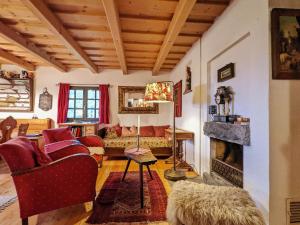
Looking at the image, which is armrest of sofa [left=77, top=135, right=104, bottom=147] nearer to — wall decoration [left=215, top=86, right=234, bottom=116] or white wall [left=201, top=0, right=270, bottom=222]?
wall decoration [left=215, top=86, right=234, bottom=116]

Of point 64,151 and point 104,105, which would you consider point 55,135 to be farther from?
point 104,105

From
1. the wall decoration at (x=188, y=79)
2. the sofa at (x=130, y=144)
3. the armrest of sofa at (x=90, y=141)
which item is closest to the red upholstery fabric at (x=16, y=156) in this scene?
the armrest of sofa at (x=90, y=141)

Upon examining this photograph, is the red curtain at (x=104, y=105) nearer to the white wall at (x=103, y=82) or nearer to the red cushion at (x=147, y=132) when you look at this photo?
the white wall at (x=103, y=82)

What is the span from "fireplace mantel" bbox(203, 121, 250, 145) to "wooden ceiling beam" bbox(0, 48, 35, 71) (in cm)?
436

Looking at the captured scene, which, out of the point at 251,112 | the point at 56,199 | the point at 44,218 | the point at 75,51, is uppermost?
the point at 75,51

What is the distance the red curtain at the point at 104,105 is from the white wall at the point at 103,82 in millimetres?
160

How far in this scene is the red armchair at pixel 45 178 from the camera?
1.67 metres

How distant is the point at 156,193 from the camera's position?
2490 millimetres

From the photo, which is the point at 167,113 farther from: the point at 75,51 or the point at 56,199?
the point at 56,199

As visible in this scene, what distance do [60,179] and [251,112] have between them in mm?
1982

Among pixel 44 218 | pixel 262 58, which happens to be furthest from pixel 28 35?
pixel 262 58

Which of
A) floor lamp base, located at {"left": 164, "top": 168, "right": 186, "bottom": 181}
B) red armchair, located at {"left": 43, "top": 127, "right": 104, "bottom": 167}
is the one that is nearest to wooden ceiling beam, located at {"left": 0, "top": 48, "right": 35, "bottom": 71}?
red armchair, located at {"left": 43, "top": 127, "right": 104, "bottom": 167}

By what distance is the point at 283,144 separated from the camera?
1.51m

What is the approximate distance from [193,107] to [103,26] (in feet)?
6.86
